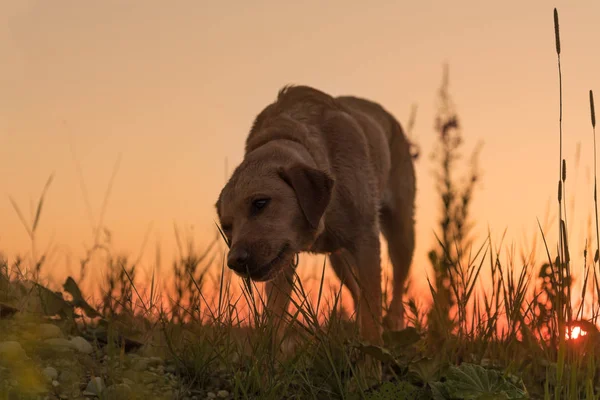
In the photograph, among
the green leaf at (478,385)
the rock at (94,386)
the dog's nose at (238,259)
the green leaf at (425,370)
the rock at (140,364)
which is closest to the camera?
the green leaf at (478,385)

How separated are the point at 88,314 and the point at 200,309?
0.76 meters

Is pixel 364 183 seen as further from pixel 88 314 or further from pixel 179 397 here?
pixel 179 397

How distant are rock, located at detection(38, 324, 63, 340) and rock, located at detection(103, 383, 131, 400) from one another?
0.69 meters

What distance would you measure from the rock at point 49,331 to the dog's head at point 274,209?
3.81 ft

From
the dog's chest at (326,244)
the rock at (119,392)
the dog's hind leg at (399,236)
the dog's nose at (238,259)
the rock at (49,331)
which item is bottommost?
the rock at (119,392)

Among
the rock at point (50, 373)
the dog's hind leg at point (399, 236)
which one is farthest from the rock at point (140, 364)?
the dog's hind leg at point (399, 236)

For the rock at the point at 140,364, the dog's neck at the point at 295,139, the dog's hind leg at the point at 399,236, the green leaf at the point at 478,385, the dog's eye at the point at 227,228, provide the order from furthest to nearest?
the dog's hind leg at the point at 399,236 → the dog's neck at the point at 295,139 → the dog's eye at the point at 227,228 → the rock at the point at 140,364 → the green leaf at the point at 478,385

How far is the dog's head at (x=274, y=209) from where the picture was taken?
437 centimetres

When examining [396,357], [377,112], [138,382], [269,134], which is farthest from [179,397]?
[377,112]

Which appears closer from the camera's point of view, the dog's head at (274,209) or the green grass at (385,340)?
the green grass at (385,340)

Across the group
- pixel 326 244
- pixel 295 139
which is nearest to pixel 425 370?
pixel 326 244

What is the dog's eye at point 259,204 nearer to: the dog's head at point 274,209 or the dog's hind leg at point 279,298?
the dog's head at point 274,209

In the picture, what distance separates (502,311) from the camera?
3.79 m

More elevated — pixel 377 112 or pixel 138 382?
pixel 377 112
